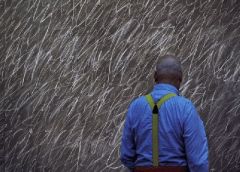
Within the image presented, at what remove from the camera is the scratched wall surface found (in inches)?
269

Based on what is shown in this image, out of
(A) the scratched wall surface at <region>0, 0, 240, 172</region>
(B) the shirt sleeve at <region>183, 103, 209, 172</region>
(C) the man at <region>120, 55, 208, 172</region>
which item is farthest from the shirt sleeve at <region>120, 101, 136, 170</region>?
(A) the scratched wall surface at <region>0, 0, 240, 172</region>

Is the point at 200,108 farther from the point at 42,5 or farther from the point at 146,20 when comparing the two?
the point at 42,5

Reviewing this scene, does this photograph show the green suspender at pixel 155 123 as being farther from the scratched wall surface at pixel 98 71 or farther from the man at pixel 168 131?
the scratched wall surface at pixel 98 71

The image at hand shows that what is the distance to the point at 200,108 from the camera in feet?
22.4

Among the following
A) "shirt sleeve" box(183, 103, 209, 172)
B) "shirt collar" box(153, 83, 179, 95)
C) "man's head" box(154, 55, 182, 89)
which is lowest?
"shirt sleeve" box(183, 103, 209, 172)

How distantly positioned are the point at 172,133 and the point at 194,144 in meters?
0.17

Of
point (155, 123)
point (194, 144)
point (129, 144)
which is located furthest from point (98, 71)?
point (194, 144)

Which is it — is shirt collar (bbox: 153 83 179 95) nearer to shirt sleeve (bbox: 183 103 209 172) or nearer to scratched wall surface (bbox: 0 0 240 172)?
shirt sleeve (bbox: 183 103 209 172)

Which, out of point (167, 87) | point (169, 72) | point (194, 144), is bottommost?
point (194, 144)

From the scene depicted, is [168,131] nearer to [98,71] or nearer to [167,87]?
[167,87]

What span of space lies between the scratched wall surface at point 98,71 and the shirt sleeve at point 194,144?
2468mm

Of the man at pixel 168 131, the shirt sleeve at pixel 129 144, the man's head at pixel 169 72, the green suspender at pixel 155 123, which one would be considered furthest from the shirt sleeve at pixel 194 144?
the shirt sleeve at pixel 129 144

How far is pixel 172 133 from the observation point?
4398 mm

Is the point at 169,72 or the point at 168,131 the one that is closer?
the point at 168,131
